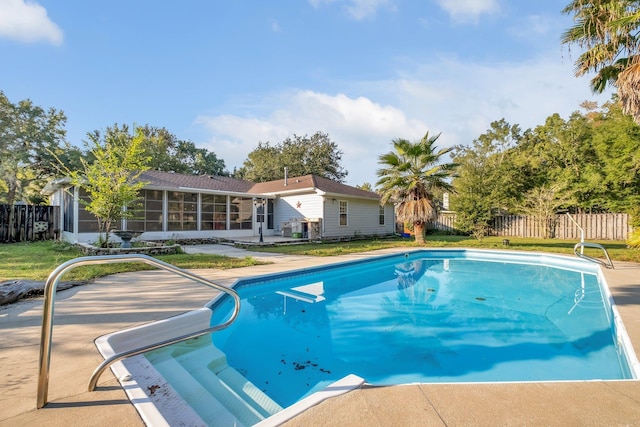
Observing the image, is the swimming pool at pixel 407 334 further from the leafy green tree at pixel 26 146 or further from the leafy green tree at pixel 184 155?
the leafy green tree at pixel 184 155

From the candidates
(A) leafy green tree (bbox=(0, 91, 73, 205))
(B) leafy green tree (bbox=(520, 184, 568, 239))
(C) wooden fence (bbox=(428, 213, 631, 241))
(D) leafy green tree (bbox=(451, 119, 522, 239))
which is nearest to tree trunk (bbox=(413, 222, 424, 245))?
(C) wooden fence (bbox=(428, 213, 631, 241))

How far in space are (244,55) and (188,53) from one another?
221 centimetres

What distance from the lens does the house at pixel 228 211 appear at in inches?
521

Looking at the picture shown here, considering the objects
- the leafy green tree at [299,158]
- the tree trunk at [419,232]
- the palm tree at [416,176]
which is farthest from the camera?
the leafy green tree at [299,158]

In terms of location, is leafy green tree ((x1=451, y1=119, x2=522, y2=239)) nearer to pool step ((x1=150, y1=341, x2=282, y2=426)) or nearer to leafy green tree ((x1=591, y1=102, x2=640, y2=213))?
leafy green tree ((x1=591, y1=102, x2=640, y2=213))

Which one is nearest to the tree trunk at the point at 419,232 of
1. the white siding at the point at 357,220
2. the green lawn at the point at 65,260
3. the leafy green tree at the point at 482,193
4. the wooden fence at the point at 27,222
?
the leafy green tree at the point at 482,193

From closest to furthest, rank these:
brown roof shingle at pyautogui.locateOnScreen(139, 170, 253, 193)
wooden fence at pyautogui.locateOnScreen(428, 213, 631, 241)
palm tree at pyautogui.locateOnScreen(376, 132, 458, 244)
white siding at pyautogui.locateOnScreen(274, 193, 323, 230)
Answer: palm tree at pyautogui.locateOnScreen(376, 132, 458, 244) < brown roof shingle at pyautogui.locateOnScreen(139, 170, 253, 193) < white siding at pyautogui.locateOnScreen(274, 193, 323, 230) < wooden fence at pyautogui.locateOnScreen(428, 213, 631, 241)

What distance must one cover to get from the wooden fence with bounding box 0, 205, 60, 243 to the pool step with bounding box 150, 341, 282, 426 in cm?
1601

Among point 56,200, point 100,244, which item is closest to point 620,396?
point 100,244

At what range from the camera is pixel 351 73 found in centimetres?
1448

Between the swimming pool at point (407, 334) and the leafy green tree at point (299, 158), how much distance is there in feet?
77.8

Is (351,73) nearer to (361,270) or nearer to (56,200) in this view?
(361,270)

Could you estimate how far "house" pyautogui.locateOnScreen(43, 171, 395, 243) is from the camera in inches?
521

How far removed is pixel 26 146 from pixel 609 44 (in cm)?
3064
